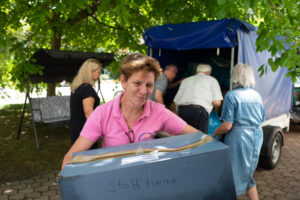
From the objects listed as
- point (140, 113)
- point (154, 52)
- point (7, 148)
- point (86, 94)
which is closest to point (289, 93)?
point (154, 52)

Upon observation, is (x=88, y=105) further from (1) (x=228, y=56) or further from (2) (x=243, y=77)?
(1) (x=228, y=56)

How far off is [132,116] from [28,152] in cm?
540

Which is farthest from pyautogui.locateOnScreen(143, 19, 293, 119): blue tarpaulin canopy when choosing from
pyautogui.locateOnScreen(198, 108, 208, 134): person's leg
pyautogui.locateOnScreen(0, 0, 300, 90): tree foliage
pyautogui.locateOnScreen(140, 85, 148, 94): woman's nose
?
pyautogui.locateOnScreen(140, 85, 148, 94): woman's nose

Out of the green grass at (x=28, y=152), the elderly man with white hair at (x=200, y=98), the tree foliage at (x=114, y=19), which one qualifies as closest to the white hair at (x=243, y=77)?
the tree foliage at (x=114, y=19)

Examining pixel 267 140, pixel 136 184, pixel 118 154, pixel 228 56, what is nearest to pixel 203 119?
pixel 267 140

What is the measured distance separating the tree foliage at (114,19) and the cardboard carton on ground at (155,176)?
1991mm

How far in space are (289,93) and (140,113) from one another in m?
6.08

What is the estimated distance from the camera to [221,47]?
4727 millimetres

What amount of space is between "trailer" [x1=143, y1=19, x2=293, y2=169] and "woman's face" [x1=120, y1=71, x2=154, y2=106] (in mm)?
2417

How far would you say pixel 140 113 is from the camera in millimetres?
1753

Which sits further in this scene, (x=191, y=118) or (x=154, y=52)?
(x=154, y=52)

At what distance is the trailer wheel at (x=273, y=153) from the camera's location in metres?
4.95

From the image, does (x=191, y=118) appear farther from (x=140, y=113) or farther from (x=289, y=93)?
(x=289, y=93)

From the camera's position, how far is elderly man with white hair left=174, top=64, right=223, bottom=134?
4.21m
